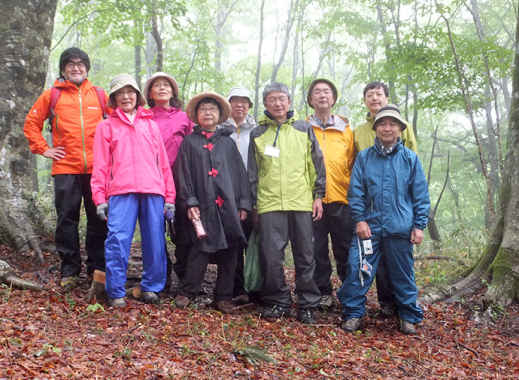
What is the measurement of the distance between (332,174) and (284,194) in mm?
782

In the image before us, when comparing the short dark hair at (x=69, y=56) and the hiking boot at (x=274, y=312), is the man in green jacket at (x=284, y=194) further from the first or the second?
the short dark hair at (x=69, y=56)

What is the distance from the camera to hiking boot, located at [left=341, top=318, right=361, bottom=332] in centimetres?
451

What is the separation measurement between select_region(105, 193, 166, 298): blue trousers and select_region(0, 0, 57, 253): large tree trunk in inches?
72.7

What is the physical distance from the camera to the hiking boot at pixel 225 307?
15.1 feet

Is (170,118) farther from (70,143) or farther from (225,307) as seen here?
(225,307)

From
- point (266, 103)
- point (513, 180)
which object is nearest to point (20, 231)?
point (266, 103)

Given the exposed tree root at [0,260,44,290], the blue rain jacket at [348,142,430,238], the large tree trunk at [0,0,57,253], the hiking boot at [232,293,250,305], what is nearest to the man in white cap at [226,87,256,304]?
the hiking boot at [232,293,250,305]

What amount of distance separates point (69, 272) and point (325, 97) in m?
3.71

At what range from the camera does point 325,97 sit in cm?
504

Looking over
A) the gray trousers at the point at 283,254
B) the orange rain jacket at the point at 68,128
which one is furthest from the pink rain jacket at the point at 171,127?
the gray trousers at the point at 283,254

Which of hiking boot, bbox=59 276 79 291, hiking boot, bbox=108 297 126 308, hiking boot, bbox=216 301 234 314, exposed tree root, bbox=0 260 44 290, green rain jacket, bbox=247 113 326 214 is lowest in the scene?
hiking boot, bbox=216 301 234 314

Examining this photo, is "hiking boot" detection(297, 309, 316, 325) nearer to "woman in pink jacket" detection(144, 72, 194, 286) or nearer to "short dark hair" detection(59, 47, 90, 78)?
"woman in pink jacket" detection(144, 72, 194, 286)

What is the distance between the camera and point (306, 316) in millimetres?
4617

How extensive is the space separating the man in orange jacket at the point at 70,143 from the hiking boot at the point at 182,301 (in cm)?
104
